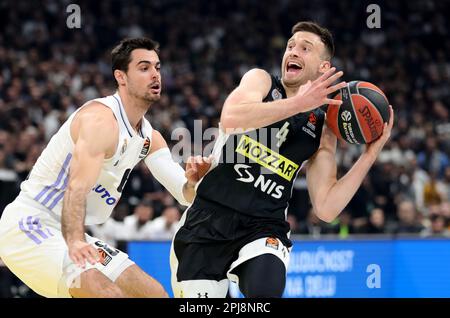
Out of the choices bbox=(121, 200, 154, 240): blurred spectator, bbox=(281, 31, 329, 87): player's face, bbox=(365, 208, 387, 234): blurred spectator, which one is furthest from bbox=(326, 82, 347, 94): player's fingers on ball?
bbox=(365, 208, 387, 234): blurred spectator

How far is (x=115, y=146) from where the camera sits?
5.79 metres

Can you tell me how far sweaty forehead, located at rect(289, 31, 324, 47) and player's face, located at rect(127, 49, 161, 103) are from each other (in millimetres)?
1044

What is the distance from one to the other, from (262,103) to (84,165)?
4.02 feet

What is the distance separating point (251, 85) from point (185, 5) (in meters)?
16.4

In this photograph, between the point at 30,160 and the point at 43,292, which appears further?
the point at 30,160

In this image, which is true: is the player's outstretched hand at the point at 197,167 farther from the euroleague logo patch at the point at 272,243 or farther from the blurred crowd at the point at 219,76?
the blurred crowd at the point at 219,76

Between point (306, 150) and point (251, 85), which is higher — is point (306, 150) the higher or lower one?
the lower one

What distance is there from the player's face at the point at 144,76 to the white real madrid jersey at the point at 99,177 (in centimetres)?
15

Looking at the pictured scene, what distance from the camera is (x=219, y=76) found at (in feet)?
62.0

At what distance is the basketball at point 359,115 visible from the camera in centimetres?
580
